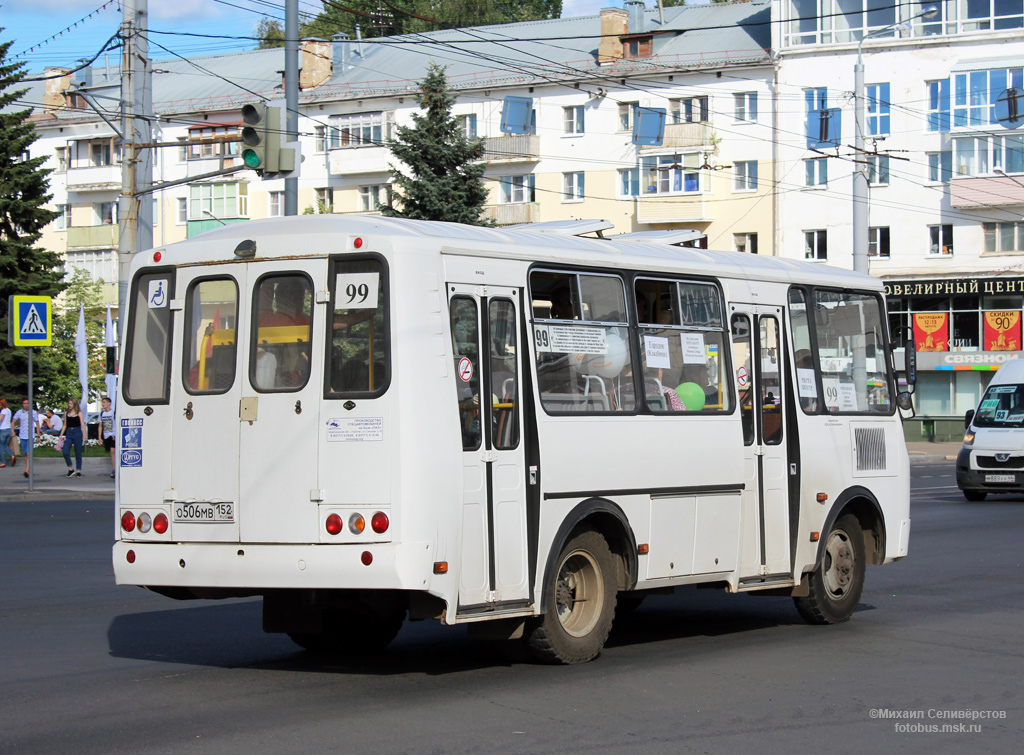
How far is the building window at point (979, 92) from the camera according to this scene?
187ft

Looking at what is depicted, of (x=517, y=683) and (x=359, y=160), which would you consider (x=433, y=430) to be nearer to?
(x=517, y=683)

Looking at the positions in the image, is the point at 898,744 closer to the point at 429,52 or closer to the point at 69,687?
the point at 69,687

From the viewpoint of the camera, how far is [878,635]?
10.8 meters

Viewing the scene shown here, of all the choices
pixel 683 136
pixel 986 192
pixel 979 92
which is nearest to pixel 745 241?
pixel 683 136

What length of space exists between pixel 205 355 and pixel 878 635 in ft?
18.0

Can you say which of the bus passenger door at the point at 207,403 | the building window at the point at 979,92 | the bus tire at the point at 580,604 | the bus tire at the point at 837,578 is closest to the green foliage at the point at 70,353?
the building window at the point at 979,92

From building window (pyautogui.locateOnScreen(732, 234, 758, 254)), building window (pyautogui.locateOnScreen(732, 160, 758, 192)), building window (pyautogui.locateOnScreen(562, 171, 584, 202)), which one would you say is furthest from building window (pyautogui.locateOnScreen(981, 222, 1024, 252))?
building window (pyautogui.locateOnScreen(562, 171, 584, 202))

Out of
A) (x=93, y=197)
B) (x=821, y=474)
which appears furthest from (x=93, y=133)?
(x=821, y=474)

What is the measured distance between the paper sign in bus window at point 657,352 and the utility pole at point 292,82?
1288 centimetres

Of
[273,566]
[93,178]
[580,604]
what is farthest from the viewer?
[93,178]

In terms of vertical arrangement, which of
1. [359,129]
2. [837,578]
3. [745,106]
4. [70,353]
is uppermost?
[359,129]

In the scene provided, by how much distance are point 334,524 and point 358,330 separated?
3.65 ft

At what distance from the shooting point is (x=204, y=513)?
27.9 ft

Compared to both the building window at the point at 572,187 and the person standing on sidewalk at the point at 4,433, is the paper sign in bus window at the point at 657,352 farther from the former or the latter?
the building window at the point at 572,187
